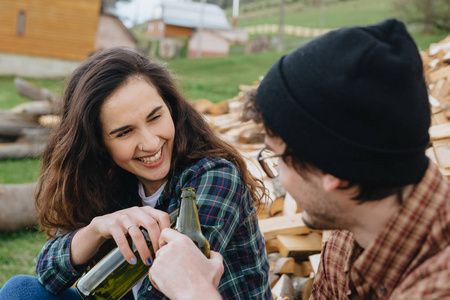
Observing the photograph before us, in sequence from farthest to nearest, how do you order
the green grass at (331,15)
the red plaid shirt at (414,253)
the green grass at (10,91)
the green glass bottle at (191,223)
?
the green grass at (331,15) → the green grass at (10,91) → the green glass bottle at (191,223) → the red plaid shirt at (414,253)

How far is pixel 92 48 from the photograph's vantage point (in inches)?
1054

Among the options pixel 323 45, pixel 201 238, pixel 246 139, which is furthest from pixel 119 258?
pixel 246 139

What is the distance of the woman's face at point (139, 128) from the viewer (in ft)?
7.76

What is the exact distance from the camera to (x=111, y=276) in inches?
82.0

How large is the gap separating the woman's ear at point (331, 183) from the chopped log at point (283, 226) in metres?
2.23

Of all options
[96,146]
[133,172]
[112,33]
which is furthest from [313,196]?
[112,33]

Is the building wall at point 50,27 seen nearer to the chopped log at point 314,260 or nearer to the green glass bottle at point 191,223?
the chopped log at point 314,260

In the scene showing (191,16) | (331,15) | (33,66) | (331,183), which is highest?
(331,15)

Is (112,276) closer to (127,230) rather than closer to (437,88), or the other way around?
(127,230)

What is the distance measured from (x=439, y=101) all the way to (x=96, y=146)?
12.0 feet

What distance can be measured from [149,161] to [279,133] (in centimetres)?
102

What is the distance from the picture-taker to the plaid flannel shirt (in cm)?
217

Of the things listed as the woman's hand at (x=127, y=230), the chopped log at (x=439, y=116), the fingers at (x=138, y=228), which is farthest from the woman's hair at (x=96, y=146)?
the chopped log at (x=439, y=116)

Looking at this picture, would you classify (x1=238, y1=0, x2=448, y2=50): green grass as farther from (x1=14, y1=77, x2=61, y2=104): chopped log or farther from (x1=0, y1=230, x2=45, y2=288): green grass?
(x1=0, y1=230, x2=45, y2=288): green grass
